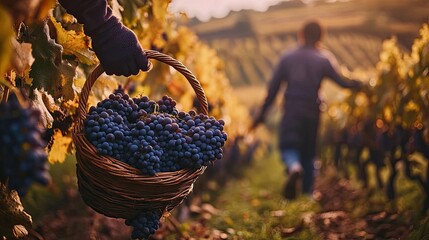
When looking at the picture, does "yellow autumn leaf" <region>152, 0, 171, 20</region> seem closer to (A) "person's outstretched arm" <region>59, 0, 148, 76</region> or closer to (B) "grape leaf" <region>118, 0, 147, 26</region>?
(B) "grape leaf" <region>118, 0, 147, 26</region>

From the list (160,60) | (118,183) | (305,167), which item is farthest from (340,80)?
(118,183)

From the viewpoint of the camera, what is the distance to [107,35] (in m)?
2.12

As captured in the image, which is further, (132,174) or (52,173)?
(52,173)

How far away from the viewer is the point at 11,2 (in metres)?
1.42

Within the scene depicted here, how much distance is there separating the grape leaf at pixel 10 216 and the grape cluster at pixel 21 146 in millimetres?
595

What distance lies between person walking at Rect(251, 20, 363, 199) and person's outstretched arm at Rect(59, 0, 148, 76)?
12.0 feet

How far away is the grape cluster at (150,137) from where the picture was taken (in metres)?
1.99

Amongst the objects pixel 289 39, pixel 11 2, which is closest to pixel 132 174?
pixel 11 2

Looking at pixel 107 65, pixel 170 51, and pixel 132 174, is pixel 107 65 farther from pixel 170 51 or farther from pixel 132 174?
pixel 170 51

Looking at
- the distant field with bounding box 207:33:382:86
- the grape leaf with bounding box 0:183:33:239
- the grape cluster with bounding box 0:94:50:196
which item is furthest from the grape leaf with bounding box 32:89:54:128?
the distant field with bounding box 207:33:382:86

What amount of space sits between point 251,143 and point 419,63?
4.85 meters

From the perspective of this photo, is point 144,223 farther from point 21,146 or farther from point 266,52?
point 266,52

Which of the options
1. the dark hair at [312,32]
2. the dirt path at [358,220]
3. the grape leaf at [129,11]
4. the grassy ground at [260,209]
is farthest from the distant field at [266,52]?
the grape leaf at [129,11]

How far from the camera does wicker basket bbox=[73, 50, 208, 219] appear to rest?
1953 mm
